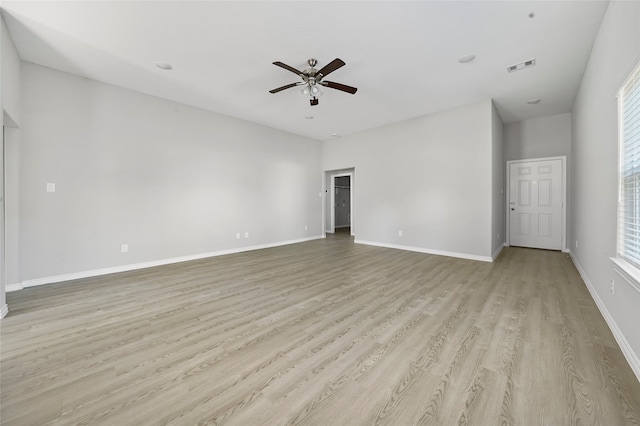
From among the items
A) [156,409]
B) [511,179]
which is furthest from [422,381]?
[511,179]

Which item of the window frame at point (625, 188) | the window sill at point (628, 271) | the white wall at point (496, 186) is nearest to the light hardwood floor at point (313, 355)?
the window sill at point (628, 271)

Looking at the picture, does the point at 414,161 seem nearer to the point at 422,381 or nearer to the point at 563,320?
the point at 563,320

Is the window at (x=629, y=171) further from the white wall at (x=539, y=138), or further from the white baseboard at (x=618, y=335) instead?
the white wall at (x=539, y=138)

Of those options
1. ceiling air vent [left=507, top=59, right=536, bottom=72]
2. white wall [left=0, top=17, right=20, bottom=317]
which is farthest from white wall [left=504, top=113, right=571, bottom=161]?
white wall [left=0, top=17, right=20, bottom=317]

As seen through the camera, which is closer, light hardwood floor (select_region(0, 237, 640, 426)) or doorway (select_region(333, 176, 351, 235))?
light hardwood floor (select_region(0, 237, 640, 426))

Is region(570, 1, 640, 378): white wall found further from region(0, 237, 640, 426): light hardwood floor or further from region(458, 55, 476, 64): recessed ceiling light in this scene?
region(458, 55, 476, 64): recessed ceiling light

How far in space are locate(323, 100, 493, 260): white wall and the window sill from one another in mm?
2640

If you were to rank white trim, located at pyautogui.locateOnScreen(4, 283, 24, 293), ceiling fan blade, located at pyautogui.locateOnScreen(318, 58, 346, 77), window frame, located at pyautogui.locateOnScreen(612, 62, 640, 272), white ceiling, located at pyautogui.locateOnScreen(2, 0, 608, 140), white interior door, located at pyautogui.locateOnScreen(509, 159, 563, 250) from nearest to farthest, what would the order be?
window frame, located at pyautogui.locateOnScreen(612, 62, 640, 272), white ceiling, located at pyautogui.locateOnScreen(2, 0, 608, 140), ceiling fan blade, located at pyautogui.locateOnScreen(318, 58, 346, 77), white trim, located at pyautogui.locateOnScreen(4, 283, 24, 293), white interior door, located at pyautogui.locateOnScreen(509, 159, 563, 250)

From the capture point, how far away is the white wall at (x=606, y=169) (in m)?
1.84

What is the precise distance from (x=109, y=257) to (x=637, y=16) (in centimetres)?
623

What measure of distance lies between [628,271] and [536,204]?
4932 mm

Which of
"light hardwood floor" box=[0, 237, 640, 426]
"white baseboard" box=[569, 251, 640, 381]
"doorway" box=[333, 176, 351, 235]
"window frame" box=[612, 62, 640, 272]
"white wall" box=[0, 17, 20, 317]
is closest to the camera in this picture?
"light hardwood floor" box=[0, 237, 640, 426]

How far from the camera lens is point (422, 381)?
1.60 m

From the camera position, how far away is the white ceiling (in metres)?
2.46
